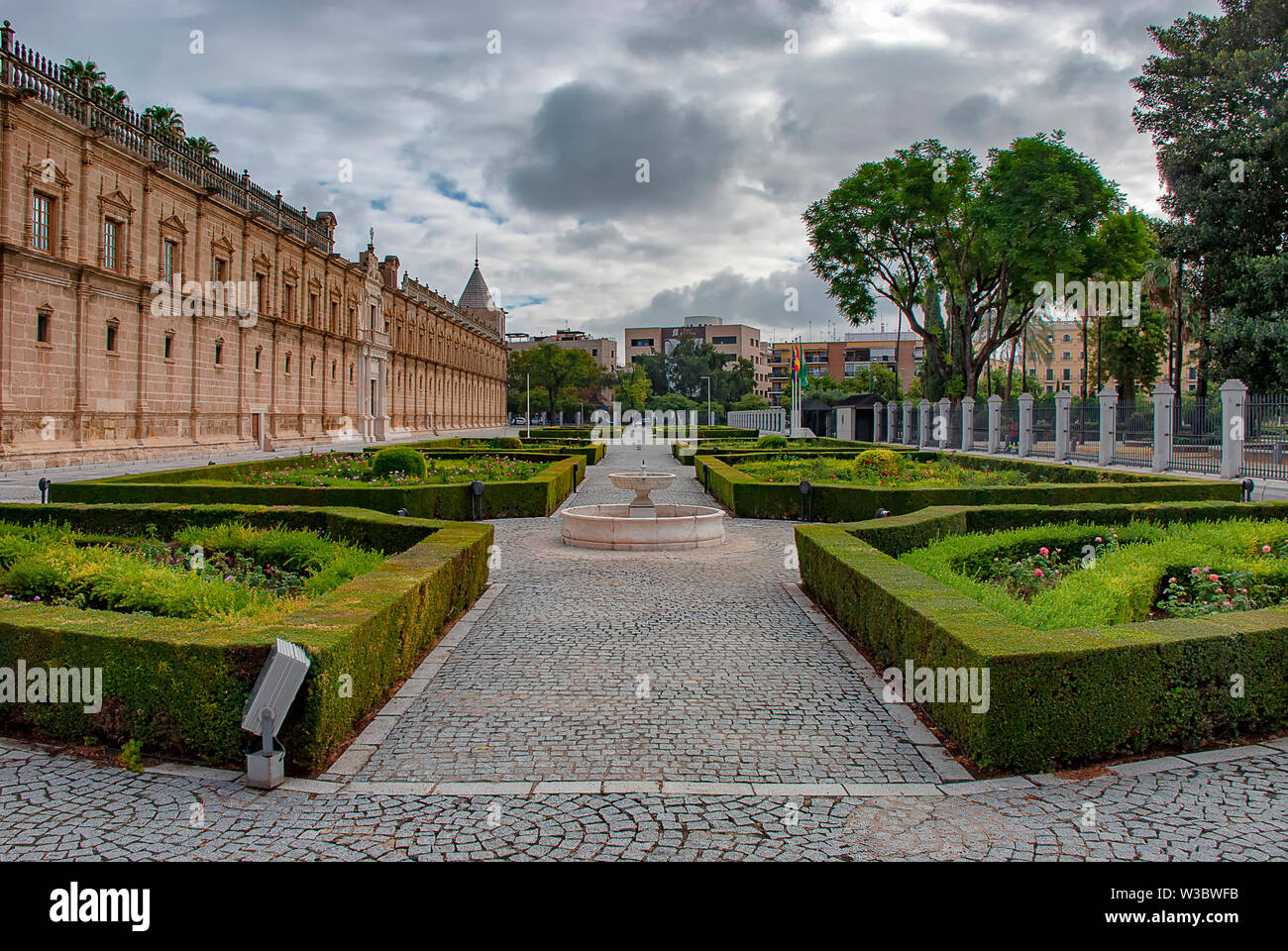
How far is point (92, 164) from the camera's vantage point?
26969 millimetres

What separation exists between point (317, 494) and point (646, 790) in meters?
11.0

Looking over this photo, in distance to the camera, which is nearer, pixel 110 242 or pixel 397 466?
pixel 397 466

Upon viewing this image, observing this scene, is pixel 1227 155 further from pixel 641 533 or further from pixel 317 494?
pixel 317 494

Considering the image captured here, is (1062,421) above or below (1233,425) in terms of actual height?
above

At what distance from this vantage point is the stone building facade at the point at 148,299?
24250mm

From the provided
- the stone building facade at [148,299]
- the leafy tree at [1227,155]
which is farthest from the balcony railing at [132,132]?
the leafy tree at [1227,155]

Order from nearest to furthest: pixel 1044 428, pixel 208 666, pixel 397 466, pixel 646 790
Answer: pixel 646 790 < pixel 208 666 < pixel 397 466 < pixel 1044 428

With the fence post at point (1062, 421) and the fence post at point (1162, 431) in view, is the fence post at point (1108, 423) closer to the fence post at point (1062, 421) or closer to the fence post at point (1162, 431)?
the fence post at point (1062, 421)

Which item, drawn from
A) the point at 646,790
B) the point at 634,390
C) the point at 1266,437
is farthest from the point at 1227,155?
the point at 634,390

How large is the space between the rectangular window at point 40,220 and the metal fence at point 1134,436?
30677 mm

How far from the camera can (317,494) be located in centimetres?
1392

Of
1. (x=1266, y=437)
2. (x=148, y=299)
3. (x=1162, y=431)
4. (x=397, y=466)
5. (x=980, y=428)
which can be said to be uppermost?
(x=148, y=299)

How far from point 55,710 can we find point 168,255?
1273 inches

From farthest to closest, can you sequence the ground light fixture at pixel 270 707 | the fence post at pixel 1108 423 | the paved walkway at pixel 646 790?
the fence post at pixel 1108 423
the ground light fixture at pixel 270 707
the paved walkway at pixel 646 790
